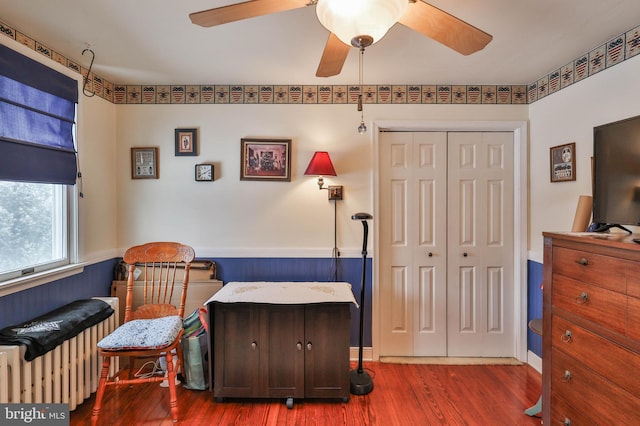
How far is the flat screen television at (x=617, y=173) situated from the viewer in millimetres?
1428

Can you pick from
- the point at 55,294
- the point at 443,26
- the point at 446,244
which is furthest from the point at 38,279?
the point at 446,244

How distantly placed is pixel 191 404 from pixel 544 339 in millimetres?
2246

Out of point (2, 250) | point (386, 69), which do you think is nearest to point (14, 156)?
point (2, 250)

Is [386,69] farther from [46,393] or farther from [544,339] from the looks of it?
[46,393]

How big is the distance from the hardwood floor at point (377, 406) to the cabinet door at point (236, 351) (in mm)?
134

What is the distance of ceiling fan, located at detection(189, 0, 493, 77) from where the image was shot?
958 millimetres

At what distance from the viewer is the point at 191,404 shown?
7.29 feet

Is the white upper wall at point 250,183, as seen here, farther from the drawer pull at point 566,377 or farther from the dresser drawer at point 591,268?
the drawer pull at point 566,377

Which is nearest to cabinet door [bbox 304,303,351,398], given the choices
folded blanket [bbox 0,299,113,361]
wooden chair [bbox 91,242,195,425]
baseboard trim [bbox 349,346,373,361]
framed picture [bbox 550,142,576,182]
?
baseboard trim [bbox 349,346,373,361]

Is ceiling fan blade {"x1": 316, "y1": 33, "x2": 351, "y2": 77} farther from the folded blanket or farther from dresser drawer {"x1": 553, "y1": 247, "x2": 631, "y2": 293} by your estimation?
the folded blanket

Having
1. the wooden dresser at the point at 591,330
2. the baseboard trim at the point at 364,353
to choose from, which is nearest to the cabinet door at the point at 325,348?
the baseboard trim at the point at 364,353

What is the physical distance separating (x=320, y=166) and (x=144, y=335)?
169cm

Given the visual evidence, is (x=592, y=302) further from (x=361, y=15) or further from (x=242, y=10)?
(x=242, y=10)

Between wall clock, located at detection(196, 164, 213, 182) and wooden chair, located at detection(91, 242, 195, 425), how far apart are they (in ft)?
2.06
